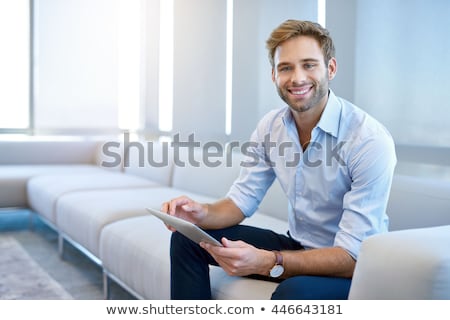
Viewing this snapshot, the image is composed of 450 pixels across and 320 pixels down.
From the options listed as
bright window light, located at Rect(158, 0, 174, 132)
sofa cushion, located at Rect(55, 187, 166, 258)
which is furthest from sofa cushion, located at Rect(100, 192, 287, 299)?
bright window light, located at Rect(158, 0, 174, 132)

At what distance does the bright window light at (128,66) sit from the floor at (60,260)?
147 centimetres

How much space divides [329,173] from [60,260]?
1.93m

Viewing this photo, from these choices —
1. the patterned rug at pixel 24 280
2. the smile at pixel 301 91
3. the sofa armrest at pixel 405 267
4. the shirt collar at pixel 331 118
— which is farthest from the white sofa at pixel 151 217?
the smile at pixel 301 91

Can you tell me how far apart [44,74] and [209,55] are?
6.81ft

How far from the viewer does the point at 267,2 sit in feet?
9.37

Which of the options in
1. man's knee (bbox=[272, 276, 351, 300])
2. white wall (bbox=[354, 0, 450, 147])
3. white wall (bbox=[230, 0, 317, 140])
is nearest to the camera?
man's knee (bbox=[272, 276, 351, 300])

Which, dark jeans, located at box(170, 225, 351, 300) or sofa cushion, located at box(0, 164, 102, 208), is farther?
sofa cushion, located at box(0, 164, 102, 208)

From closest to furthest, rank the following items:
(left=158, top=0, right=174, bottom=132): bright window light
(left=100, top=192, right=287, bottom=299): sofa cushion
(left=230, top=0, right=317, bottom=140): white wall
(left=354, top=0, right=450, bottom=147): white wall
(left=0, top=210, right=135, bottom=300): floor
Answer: (left=100, top=192, right=287, bottom=299): sofa cushion
(left=354, top=0, right=450, bottom=147): white wall
(left=0, top=210, right=135, bottom=300): floor
(left=230, top=0, right=317, bottom=140): white wall
(left=158, top=0, right=174, bottom=132): bright window light

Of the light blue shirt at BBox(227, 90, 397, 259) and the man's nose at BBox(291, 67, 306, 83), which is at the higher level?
the man's nose at BBox(291, 67, 306, 83)

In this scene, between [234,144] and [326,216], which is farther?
[234,144]

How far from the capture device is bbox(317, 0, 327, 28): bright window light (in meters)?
2.41

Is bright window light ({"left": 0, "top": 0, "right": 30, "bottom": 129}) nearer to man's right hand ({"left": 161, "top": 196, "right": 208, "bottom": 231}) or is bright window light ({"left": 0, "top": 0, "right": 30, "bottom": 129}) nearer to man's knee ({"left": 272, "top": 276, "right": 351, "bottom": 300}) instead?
man's right hand ({"left": 161, "top": 196, "right": 208, "bottom": 231})
